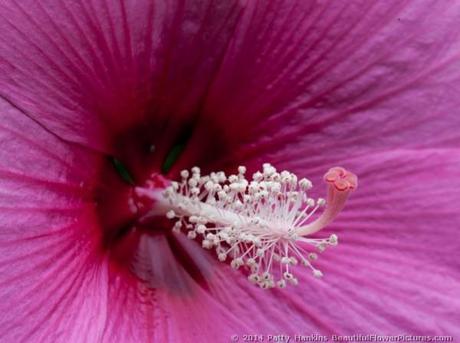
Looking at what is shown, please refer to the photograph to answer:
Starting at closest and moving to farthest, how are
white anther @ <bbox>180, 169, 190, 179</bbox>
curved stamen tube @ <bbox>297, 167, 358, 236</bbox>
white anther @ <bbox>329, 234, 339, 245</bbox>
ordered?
curved stamen tube @ <bbox>297, 167, 358, 236</bbox>
white anther @ <bbox>329, 234, 339, 245</bbox>
white anther @ <bbox>180, 169, 190, 179</bbox>

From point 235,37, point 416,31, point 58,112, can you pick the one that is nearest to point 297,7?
point 235,37

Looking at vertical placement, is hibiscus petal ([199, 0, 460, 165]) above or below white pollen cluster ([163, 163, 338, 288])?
above

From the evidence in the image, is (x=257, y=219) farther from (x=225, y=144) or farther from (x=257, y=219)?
(x=225, y=144)

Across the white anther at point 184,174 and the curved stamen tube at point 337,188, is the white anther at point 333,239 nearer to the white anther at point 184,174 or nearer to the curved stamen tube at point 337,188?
the curved stamen tube at point 337,188

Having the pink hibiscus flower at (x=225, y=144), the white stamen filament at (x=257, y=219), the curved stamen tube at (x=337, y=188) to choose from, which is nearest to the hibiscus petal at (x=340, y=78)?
the pink hibiscus flower at (x=225, y=144)

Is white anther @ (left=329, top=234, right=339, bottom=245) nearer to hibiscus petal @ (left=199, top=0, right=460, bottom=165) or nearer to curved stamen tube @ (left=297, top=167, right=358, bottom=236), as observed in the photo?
A: curved stamen tube @ (left=297, top=167, right=358, bottom=236)

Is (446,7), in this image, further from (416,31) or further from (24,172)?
(24,172)

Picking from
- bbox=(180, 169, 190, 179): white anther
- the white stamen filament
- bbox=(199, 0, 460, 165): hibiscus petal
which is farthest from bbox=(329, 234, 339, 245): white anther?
bbox=(180, 169, 190, 179): white anther
